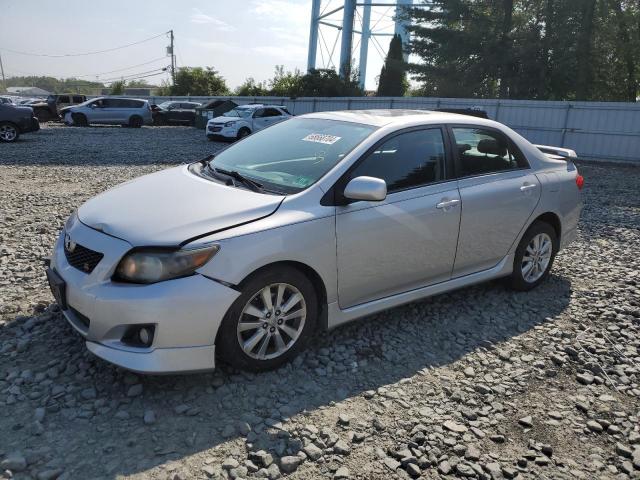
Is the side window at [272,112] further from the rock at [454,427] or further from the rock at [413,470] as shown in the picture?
the rock at [413,470]

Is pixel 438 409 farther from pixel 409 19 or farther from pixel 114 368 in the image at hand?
pixel 409 19

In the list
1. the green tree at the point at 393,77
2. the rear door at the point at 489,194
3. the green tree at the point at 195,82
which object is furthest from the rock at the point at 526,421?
the green tree at the point at 195,82

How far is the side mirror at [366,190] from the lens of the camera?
328cm

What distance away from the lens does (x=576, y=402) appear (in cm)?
325

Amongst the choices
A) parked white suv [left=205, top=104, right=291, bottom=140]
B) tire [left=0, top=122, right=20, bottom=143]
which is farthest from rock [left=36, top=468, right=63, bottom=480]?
parked white suv [left=205, top=104, right=291, bottom=140]

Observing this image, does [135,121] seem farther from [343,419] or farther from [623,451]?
[623,451]

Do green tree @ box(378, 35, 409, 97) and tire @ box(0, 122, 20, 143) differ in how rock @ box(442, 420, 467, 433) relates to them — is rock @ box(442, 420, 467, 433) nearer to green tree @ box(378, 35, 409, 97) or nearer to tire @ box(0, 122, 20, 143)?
tire @ box(0, 122, 20, 143)

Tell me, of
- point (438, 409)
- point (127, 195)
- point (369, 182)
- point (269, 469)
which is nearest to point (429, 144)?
point (369, 182)

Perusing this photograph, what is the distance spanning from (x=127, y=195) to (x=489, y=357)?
9.25ft

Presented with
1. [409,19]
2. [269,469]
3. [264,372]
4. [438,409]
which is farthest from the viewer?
[409,19]

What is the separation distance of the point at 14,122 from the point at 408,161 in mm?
16233

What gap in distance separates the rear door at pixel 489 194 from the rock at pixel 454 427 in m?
A: 1.51

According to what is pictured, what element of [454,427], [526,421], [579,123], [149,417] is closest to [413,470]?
[454,427]

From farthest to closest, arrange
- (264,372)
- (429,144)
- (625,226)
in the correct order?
(625,226) → (429,144) → (264,372)
